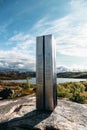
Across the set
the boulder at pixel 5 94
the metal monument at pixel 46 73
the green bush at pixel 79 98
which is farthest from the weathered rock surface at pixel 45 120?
the boulder at pixel 5 94

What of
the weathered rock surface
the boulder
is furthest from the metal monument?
the boulder

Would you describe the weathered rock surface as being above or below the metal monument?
below

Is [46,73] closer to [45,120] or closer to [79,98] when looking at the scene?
[45,120]

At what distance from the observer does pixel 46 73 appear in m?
10.1

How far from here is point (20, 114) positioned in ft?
30.2

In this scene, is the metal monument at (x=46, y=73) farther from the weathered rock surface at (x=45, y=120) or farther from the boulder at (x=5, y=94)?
the boulder at (x=5, y=94)

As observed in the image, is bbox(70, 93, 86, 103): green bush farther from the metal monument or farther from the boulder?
the boulder

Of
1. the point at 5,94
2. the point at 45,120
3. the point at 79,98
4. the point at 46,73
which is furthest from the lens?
the point at 5,94

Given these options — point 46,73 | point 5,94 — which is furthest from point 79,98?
point 5,94

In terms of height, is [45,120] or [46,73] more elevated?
[46,73]

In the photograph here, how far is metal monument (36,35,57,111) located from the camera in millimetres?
10031

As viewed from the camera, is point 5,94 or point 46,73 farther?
point 5,94

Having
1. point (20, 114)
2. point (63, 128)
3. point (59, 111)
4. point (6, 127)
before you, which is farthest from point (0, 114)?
point (63, 128)

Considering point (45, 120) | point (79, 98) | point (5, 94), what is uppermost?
point (45, 120)
